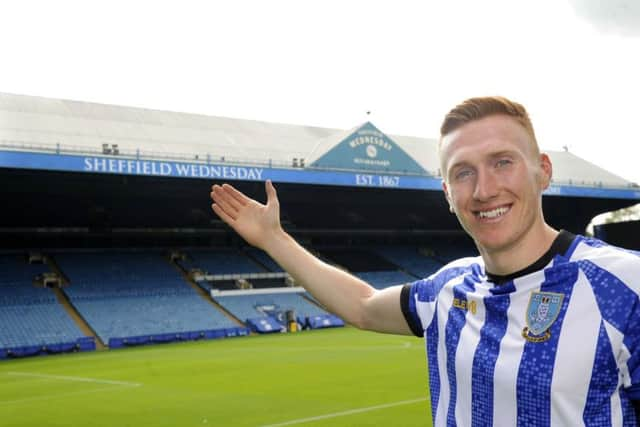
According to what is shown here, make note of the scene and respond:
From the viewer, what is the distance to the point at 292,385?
13.0 m

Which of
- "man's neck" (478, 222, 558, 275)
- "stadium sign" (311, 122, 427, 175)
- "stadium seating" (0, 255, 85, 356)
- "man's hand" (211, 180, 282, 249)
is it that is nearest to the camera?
"man's neck" (478, 222, 558, 275)

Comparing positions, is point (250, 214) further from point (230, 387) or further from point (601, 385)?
point (230, 387)

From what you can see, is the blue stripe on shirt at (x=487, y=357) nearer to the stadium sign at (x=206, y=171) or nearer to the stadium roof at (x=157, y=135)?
the stadium sign at (x=206, y=171)

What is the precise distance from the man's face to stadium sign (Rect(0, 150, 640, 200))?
25878 mm

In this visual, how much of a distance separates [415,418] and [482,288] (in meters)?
7.75

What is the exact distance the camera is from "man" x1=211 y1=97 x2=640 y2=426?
5.46 feet

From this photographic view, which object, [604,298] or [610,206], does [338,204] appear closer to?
[610,206]

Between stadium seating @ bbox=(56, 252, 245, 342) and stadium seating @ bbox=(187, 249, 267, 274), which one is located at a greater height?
stadium seating @ bbox=(187, 249, 267, 274)

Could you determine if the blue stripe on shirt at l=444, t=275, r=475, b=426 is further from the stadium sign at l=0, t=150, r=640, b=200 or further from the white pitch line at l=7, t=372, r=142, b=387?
the stadium sign at l=0, t=150, r=640, b=200

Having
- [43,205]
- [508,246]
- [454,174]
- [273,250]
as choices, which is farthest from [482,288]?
[43,205]

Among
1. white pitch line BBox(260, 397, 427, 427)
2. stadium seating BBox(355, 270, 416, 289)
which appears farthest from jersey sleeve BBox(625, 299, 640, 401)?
stadium seating BBox(355, 270, 416, 289)

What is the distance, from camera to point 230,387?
13.1 metres

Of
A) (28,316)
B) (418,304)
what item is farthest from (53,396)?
(28,316)

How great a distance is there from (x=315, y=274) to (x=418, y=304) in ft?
1.53
